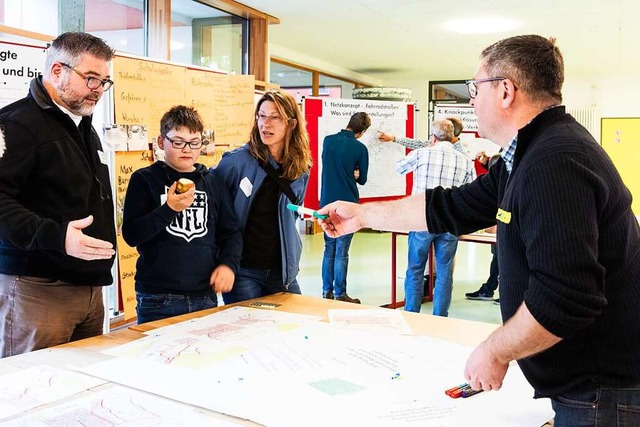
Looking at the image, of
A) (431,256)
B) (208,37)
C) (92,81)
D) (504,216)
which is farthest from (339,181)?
(504,216)

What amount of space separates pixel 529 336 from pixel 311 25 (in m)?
6.86

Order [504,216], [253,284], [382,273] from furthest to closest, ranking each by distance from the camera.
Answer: [382,273] < [253,284] < [504,216]

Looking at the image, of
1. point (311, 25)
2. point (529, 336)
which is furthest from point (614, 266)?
point (311, 25)

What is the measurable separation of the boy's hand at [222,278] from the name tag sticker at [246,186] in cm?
35

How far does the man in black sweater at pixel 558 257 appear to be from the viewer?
1.10 metres

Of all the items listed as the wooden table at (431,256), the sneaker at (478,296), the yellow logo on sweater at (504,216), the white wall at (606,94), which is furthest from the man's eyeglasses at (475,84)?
the white wall at (606,94)

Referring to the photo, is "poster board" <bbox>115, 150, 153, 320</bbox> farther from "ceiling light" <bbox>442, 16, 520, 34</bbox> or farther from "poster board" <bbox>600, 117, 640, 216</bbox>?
"poster board" <bbox>600, 117, 640, 216</bbox>

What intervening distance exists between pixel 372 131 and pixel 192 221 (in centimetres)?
466

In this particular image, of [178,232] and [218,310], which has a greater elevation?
[178,232]

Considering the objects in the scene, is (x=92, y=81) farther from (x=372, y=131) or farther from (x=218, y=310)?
(x=372, y=131)

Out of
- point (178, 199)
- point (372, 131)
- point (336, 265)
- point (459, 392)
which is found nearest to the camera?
point (459, 392)

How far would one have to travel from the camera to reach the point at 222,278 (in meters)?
2.18

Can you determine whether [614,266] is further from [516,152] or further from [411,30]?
[411,30]

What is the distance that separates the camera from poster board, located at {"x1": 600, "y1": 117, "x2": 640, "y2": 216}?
40.5ft
